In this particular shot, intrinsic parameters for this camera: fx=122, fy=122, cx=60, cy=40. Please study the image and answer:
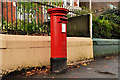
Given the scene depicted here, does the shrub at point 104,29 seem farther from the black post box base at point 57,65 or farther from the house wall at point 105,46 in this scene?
the black post box base at point 57,65

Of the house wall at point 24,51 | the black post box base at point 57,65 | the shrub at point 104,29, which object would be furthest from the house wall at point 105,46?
the black post box base at point 57,65

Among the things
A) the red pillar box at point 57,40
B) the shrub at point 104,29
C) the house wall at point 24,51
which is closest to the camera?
the house wall at point 24,51

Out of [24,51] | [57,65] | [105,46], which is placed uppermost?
[24,51]

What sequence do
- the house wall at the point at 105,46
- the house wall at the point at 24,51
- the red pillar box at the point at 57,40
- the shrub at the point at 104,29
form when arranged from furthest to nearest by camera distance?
the shrub at the point at 104,29
the house wall at the point at 105,46
the red pillar box at the point at 57,40
the house wall at the point at 24,51

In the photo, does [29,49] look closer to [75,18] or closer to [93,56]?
[75,18]

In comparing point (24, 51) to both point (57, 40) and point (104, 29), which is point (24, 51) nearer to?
point (57, 40)

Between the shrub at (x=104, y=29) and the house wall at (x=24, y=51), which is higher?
the shrub at (x=104, y=29)

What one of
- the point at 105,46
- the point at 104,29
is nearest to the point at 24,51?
the point at 105,46

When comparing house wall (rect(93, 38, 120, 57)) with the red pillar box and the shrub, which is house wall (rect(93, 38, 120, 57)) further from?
the red pillar box

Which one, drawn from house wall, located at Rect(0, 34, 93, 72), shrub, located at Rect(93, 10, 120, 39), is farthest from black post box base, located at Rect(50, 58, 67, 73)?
shrub, located at Rect(93, 10, 120, 39)

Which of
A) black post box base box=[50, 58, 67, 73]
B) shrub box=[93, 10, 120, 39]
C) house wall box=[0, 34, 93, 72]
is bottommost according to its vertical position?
black post box base box=[50, 58, 67, 73]

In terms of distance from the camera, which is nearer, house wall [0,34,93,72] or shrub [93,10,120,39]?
house wall [0,34,93,72]

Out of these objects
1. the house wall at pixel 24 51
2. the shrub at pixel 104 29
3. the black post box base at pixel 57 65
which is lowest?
the black post box base at pixel 57 65

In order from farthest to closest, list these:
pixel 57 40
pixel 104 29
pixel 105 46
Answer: pixel 104 29, pixel 105 46, pixel 57 40
